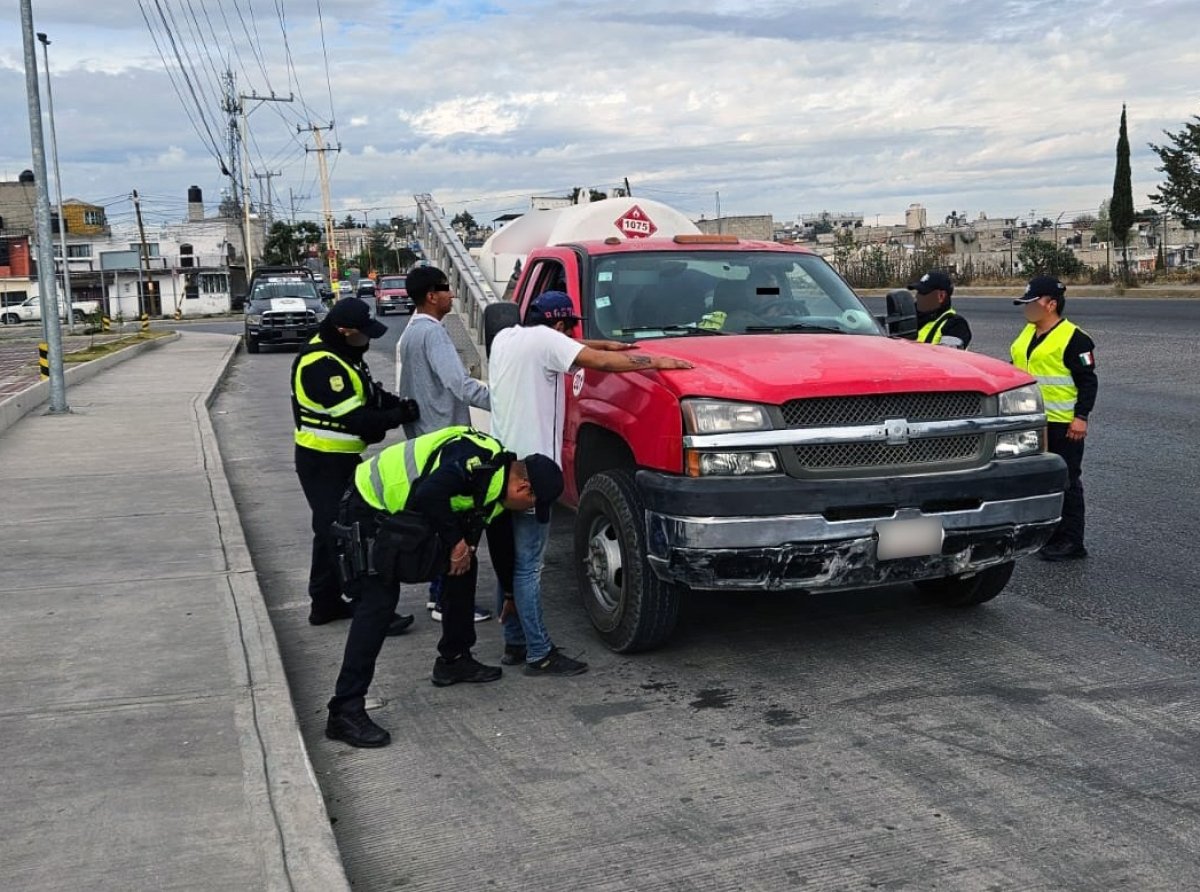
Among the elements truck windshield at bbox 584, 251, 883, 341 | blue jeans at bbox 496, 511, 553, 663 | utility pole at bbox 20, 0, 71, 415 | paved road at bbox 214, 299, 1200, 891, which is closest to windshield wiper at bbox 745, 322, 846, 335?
truck windshield at bbox 584, 251, 883, 341

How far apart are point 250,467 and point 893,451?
8.52 metres

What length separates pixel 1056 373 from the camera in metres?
7.25

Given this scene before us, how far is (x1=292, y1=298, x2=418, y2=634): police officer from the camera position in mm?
6129

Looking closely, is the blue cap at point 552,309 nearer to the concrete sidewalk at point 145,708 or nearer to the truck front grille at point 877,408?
the truck front grille at point 877,408

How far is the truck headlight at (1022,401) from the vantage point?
5.61 meters

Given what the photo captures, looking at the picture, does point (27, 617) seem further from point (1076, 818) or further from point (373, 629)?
point (1076, 818)

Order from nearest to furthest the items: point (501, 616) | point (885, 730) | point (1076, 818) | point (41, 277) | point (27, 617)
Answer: point (1076, 818)
point (885, 730)
point (501, 616)
point (27, 617)
point (41, 277)

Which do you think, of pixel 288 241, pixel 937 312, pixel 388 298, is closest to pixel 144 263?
pixel 288 241

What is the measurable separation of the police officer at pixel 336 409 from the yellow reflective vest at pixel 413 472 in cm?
127

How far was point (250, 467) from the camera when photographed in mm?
12469

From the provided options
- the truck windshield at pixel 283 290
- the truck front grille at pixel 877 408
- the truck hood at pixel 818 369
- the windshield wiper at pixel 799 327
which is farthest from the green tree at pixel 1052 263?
the truck front grille at pixel 877 408

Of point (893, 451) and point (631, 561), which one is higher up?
point (893, 451)

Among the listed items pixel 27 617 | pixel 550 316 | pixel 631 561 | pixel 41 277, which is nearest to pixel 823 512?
pixel 631 561

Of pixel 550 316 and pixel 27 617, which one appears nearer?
pixel 550 316
